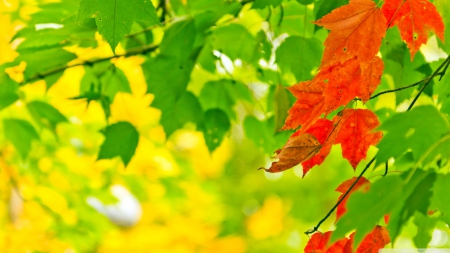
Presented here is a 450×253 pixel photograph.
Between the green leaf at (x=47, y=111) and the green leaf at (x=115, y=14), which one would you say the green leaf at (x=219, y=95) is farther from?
the green leaf at (x=115, y=14)

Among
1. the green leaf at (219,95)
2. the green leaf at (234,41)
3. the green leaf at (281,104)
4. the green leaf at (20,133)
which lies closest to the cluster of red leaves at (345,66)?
the green leaf at (281,104)

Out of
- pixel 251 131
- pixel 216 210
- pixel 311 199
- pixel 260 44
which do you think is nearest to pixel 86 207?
pixel 251 131

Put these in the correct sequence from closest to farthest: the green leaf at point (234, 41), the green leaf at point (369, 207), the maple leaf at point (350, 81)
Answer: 1. the green leaf at point (369, 207)
2. the maple leaf at point (350, 81)
3. the green leaf at point (234, 41)

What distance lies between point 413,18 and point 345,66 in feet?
0.37

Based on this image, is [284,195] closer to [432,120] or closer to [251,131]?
[251,131]

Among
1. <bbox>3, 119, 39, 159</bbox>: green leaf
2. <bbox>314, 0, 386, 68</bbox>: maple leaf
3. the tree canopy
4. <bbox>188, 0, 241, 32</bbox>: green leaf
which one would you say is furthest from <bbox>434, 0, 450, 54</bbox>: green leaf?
<bbox>3, 119, 39, 159</bbox>: green leaf

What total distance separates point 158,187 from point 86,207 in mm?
401

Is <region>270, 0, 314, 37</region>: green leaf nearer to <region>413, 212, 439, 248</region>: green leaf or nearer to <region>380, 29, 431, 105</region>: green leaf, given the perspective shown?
<region>380, 29, 431, 105</region>: green leaf

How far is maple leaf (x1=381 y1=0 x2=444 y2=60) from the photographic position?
62 centimetres

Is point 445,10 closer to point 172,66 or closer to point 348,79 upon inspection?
point 348,79

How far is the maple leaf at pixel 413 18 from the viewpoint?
0.62 metres

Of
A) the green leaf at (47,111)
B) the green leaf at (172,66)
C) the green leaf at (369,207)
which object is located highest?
the green leaf at (47,111)

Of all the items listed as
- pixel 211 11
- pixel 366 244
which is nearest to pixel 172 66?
pixel 211 11

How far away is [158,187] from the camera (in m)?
2.19
